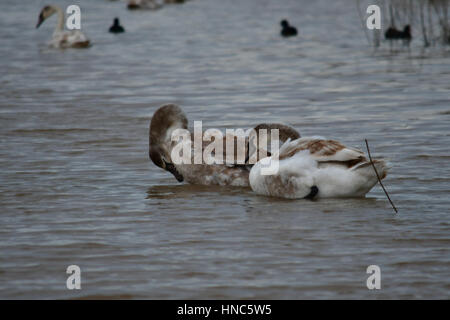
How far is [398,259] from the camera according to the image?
22.3ft

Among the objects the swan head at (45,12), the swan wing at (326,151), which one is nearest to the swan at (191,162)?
the swan wing at (326,151)

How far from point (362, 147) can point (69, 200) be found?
3.82 meters

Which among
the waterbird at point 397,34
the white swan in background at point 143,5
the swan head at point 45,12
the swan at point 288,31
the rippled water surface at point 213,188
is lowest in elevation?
the rippled water surface at point 213,188

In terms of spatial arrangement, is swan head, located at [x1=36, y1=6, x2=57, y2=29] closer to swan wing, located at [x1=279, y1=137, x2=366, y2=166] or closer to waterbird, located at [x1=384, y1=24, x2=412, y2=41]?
waterbird, located at [x1=384, y1=24, x2=412, y2=41]

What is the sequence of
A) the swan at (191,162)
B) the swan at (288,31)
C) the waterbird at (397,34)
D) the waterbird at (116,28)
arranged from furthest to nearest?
the waterbird at (116,28) → the swan at (288,31) → the waterbird at (397,34) → the swan at (191,162)

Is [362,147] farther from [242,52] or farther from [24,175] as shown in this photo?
[242,52]

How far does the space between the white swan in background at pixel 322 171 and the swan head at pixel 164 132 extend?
161cm

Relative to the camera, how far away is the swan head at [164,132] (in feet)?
32.4

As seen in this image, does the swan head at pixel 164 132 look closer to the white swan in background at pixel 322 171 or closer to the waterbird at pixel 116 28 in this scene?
the white swan in background at pixel 322 171

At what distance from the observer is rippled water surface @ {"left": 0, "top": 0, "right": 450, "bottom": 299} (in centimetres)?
651

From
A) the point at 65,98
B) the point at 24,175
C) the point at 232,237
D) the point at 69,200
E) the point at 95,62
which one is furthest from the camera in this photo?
the point at 95,62
